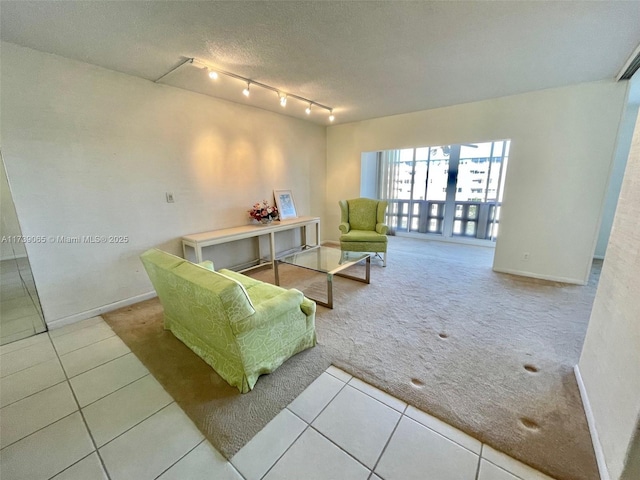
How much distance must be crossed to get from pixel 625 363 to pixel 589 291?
2.61m

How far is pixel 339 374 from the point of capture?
1.76 meters

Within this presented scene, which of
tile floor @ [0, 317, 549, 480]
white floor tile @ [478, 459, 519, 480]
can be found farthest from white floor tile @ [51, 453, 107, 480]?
white floor tile @ [478, 459, 519, 480]

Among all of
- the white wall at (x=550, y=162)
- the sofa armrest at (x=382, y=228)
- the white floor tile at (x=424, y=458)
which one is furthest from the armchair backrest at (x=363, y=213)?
the white floor tile at (x=424, y=458)

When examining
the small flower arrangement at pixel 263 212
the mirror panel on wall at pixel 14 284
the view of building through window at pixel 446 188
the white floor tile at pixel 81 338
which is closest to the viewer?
the white floor tile at pixel 81 338

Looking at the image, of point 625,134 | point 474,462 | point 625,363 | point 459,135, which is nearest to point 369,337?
point 474,462

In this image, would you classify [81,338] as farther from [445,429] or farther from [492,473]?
[492,473]

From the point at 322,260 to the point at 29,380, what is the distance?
8.90 ft

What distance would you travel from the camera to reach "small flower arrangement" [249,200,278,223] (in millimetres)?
3830

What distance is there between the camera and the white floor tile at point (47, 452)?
3.91ft

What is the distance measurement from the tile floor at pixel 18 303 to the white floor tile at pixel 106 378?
1089 mm

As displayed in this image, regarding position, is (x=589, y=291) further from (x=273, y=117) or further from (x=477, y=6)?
(x=273, y=117)

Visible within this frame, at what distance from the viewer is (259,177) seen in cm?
402

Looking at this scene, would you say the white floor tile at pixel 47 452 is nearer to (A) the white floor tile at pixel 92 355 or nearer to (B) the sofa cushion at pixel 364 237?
(A) the white floor tile at pixel 92 355

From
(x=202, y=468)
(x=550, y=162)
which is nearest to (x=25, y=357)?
(x=202, y=468)
